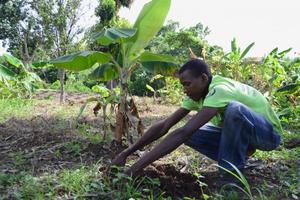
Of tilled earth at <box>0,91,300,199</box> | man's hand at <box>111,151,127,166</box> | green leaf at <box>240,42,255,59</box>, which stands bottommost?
tilled earth at <box>0,91,300,199</box>

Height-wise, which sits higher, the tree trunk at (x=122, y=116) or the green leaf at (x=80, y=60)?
the green leaf at (x=80, y=60)

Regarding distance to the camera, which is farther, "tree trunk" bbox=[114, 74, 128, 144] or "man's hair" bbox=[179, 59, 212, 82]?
"tree trunk" bbox=[114, 74, 128, 144]

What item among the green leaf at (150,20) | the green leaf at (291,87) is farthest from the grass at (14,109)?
the green leaf at (291,87)

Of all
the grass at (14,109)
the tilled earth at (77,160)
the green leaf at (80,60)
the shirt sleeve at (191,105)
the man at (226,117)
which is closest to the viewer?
the man at (226,117)

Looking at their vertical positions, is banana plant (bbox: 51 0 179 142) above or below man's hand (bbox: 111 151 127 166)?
above

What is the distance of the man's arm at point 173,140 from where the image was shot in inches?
96.7

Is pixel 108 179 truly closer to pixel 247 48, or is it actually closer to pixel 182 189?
pixel 182 189

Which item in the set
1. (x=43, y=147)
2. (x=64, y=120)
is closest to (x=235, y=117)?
(x=43, y=147)

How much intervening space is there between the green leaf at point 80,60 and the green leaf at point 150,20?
1.08 ft

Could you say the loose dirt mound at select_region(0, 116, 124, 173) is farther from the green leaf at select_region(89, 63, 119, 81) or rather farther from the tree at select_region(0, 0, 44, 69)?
the tree at select_region(0, 0, 44, 69)

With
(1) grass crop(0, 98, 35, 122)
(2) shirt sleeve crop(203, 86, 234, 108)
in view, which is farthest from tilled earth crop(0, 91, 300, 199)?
(1) grass crop(0, 98, 35, 122)

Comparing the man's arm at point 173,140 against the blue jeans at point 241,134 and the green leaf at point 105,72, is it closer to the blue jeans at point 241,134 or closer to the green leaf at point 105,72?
the blue jeans at point 241,134

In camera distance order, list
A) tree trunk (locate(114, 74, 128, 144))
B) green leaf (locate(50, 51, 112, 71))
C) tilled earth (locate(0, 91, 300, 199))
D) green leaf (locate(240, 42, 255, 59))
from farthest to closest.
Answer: green leaf (locate(240, 42, 255, 59)) < tree trunk (locate(114, 74, 128, 144)) < green leaf (locate(50, 51, 112, 71)) < tilled earth (locate(0, 91, 300, 199))

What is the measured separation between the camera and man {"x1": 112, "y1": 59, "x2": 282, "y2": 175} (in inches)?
103
